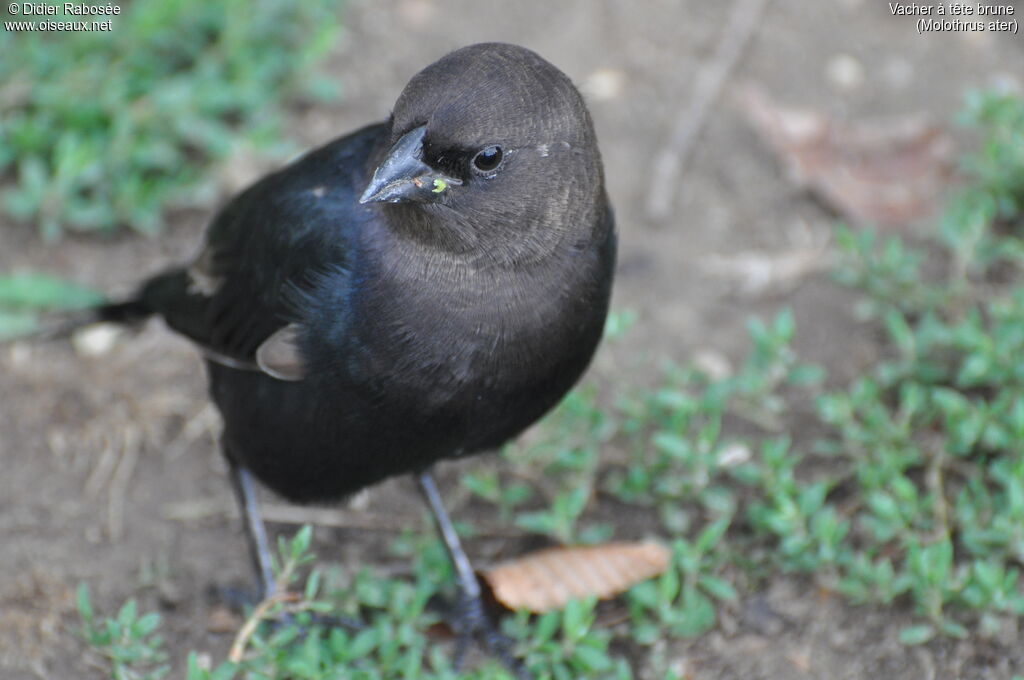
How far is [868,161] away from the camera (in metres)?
5.21

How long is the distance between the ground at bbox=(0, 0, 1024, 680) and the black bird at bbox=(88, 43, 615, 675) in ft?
2.60

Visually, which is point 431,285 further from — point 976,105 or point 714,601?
point 976,105

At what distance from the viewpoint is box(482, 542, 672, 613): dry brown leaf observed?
3.77 metres

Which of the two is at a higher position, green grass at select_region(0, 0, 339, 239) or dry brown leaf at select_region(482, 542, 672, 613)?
green grass at select_region(0, 0, 339, 239)

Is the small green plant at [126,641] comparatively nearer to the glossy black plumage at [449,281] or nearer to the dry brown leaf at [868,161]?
the glossy black plumage at [449,281]

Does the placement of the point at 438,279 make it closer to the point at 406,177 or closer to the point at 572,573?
the point at 406,177

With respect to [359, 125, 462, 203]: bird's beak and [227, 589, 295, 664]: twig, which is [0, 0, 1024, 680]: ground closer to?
[227, 589, 295, 664]: twig

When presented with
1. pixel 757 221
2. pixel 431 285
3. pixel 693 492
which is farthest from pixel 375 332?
pixel 757 221

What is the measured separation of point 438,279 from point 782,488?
1.33 meters

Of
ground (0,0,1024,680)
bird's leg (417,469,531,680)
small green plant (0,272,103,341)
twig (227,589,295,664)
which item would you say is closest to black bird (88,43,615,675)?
twig (227,589,295,664)

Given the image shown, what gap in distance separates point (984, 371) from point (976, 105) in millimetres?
1295

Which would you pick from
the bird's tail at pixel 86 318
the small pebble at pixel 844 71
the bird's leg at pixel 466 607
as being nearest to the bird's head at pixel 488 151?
the bird's leg at pixel 466 607

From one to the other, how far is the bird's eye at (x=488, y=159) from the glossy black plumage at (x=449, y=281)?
0.5 inches

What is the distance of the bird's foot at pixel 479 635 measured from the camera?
3.75 meters
